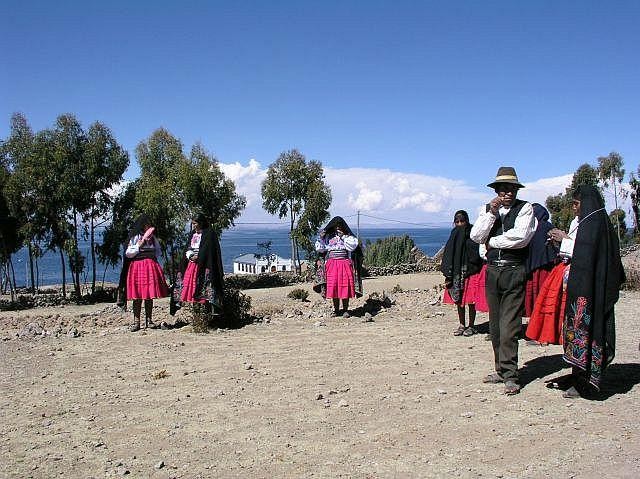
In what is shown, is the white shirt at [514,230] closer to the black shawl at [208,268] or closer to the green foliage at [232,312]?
the black shawl at [208,268]

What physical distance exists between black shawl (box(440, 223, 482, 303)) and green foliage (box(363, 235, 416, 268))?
2554 centimetres

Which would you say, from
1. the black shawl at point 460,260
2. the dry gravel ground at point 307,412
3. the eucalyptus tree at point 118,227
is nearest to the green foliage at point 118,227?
the eucalyptus tree at point 118,227

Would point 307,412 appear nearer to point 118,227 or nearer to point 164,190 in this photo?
point 164,190

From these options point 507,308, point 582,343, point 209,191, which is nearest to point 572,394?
point 582,343

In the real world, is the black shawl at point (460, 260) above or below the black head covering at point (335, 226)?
below

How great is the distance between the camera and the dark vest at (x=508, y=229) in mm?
5391

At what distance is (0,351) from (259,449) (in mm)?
5542

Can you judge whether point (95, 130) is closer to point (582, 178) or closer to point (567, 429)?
point (567, 429)

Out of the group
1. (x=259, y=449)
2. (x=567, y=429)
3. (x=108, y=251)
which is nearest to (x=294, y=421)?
(x=259, y=449)

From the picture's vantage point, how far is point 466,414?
4914 millimetres

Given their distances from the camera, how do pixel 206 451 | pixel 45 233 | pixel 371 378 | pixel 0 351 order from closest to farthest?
pixel 206 451 < pixel 371 378 < pixel 0 351 < pixel 45 233

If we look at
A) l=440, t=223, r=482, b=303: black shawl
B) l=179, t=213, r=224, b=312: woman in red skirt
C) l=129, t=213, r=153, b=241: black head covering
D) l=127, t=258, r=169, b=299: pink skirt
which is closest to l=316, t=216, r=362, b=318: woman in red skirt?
l=179, t=213, r=224, b=312: woman in red skirt

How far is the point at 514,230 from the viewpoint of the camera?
530 cm

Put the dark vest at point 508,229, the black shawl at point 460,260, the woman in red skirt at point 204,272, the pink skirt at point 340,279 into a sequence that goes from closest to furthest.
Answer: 1. the dark vest at point 508,229
2. the black shawl at point 460,260
3. the woman in red skirt at point 204,272
4. the pink skirt at point 340,279
